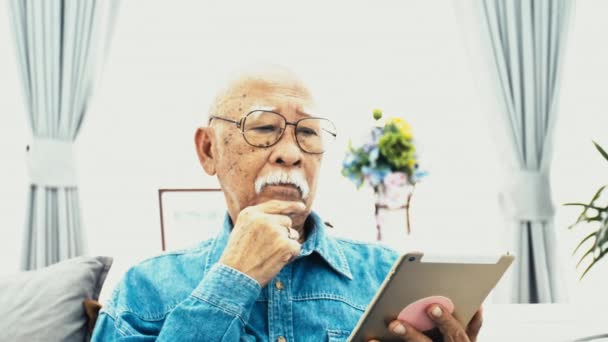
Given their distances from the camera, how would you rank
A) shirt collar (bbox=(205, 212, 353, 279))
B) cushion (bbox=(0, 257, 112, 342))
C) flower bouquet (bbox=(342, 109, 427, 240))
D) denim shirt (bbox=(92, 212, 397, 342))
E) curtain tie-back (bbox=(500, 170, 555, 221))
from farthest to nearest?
curtain tie-back (bbox=(500, 170, 555, 221)) < flower bouquet (bbox=(342, 109, 427, 240)) < cushion (bbox=(0, 257, 112, 342)) < shirt collar (bbox=(205, 212, 353, 279)) < denim shirt (bbox=(92, 212, 397, 342))

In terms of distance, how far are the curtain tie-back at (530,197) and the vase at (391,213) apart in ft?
1.60

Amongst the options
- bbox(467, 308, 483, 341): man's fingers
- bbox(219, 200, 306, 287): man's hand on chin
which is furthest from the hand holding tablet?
bbox(219, 200, 306, 287): man's hand on chin

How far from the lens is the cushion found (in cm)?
158

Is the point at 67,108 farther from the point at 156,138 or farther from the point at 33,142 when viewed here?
the point at 156,138

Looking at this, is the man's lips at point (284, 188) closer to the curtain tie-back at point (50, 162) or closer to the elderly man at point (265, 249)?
the elderly man at point (265, 249)

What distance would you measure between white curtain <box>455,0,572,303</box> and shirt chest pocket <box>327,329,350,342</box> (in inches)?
63.3

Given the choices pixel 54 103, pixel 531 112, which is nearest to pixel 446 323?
pixel 531 112

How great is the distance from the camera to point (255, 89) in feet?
4.47

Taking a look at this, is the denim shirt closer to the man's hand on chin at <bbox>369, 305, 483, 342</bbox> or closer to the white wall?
the man's hand on chin at <bbox>369, 305, 483, 342</bbox>

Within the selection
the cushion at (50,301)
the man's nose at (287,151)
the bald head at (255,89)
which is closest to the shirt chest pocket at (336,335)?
the man's nose at (287,151)

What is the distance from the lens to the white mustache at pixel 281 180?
1.32 meters

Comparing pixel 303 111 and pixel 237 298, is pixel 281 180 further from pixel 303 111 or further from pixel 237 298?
pixel 237 298

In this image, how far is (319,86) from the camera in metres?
2.87

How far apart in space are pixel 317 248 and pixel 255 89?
14.1 inches
